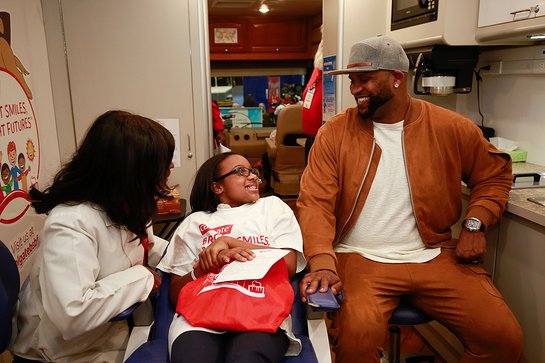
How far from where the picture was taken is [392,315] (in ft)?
5.20

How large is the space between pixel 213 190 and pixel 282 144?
2963mm

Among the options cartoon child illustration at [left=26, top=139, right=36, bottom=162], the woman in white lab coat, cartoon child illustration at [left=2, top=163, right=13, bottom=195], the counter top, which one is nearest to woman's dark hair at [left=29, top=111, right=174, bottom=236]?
the woman in white lab coat

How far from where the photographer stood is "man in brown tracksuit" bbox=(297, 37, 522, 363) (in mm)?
1628

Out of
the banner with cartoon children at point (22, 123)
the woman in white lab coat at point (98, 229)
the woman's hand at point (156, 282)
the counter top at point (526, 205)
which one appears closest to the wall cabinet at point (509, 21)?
the counter top at point (526, 205)

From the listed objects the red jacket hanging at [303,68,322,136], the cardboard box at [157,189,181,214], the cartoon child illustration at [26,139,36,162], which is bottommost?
the cardboard box at [157,189,181,214]

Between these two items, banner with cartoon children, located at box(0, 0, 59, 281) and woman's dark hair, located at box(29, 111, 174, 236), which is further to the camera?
banner with cartoon children, located at box(0, 0, 59, 281)

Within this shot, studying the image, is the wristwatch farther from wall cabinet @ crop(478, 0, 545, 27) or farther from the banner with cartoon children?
the banner with cartoon children

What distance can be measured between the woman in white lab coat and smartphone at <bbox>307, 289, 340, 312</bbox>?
488mm

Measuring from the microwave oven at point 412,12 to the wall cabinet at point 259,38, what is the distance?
3.81 m

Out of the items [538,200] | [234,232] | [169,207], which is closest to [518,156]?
[538,200]

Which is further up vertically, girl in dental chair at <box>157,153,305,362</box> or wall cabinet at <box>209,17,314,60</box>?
wall cabinet at <box>209,17,314,60</box>

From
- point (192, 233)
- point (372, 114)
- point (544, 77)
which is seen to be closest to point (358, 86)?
point (372, 114)

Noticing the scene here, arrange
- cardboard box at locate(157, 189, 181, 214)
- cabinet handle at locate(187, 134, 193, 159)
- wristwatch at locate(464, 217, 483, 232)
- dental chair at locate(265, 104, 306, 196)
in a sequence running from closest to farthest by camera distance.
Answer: wristwatch at locate(464, 217, 483, 232) → cardboard box at locate(157, 189, 181, 214) → cabinet handle at locate(187, 134, 193, 159) → dental chair at locate(265, 104, 306, 196)

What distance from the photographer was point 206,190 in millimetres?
1729
